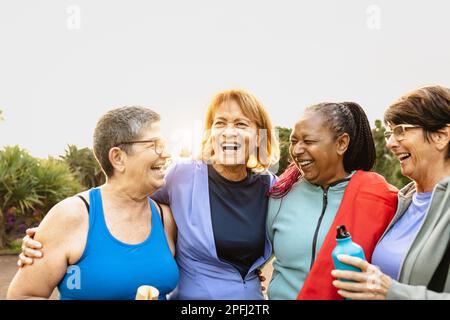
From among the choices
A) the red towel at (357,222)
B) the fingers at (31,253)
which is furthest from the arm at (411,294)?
the fingers at (31,253)

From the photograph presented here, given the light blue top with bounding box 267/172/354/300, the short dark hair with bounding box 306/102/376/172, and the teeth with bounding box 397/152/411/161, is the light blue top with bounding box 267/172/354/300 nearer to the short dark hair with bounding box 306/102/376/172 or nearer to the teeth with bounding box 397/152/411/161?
the short dark hair with bounding box 306/102/376/172

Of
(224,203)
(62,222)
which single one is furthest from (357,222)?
(62,222)

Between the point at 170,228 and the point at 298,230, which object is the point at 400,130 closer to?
the point at 298,230

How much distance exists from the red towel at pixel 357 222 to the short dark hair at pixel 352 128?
0.19 m

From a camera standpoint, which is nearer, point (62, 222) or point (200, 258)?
point (62, 222)

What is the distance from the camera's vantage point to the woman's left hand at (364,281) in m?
2.32

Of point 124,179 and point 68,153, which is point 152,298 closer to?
point 124,179

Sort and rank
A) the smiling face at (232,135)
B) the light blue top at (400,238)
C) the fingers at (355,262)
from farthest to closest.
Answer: the smiling face at (232,135), the light blue top at (400,238), the fingers at (355,262)

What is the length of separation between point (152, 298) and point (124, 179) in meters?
0.79

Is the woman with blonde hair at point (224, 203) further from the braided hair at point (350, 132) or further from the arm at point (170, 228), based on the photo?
the braided hair at point (350, 132)

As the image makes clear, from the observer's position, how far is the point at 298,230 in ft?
9.46

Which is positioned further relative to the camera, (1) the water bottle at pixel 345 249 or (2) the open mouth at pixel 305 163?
(2) the open mouth at pixel 305 163

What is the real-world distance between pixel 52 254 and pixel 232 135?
4.44ft
